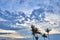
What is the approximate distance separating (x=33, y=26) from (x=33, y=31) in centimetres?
370

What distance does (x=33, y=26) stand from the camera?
391 feet

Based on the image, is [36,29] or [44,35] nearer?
[36,29]

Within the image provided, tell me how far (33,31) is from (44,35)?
2399 cm

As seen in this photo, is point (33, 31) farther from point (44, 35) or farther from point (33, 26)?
point (44, 35)

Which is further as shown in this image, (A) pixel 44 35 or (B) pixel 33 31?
(A) pixel 44 35

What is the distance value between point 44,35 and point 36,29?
2337 cm

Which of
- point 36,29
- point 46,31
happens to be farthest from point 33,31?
point 46,31

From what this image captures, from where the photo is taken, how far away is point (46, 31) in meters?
144

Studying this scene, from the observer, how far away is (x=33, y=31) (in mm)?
122250

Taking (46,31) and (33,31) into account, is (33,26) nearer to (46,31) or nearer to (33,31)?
(33,31)

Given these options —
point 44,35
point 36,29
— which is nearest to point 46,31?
point 44,35

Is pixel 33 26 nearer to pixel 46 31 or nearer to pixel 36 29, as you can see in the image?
pixel 36 29

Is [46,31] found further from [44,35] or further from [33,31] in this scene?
[33,31]

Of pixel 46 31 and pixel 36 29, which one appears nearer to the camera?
pixel 36 29
